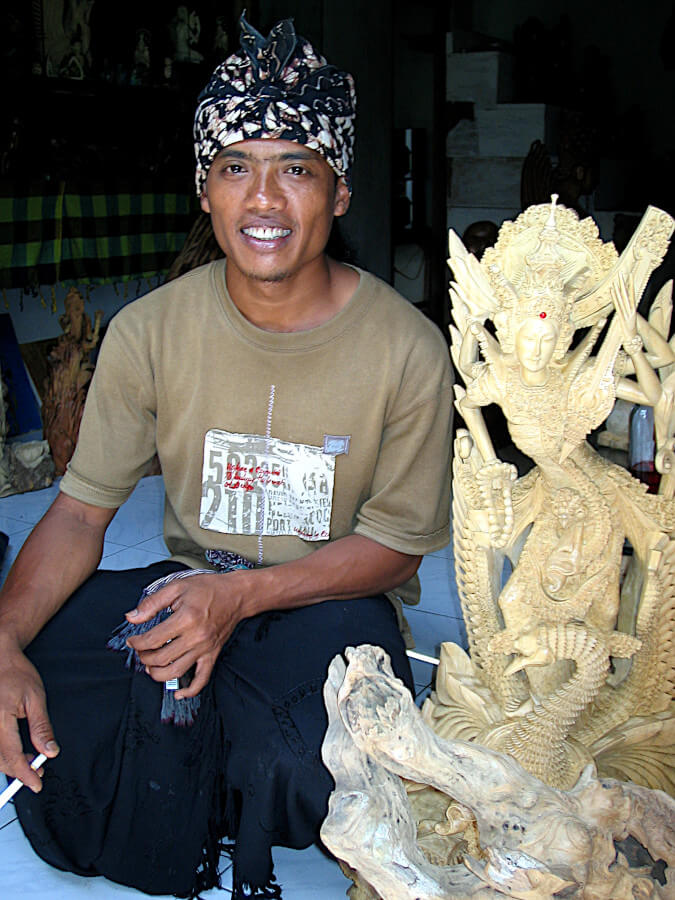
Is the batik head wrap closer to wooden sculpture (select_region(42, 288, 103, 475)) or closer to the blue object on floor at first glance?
wooden sculpture (select_region(42, 288, 103, 475))

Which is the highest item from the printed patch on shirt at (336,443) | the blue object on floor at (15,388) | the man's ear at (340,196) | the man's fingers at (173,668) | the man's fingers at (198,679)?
the man's ear at (340,196)

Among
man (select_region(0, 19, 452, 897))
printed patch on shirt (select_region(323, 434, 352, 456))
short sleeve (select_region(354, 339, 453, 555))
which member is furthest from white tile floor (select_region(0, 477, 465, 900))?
printed patch on shirt (select_region(323, 434, 352, 456))

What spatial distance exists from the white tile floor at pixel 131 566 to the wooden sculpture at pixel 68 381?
0.21m

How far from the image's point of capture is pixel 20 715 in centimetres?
147

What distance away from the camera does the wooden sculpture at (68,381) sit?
12.7 ft

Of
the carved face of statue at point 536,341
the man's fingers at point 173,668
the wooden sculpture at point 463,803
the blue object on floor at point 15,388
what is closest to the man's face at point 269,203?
the carved face of statue at point 536,341

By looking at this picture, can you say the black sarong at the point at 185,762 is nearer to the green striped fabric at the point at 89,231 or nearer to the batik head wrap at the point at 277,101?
the batik head wrap at the point at 277,101

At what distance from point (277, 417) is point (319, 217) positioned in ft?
1.14

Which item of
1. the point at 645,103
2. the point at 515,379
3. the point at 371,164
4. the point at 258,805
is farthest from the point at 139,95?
the point at 645,103

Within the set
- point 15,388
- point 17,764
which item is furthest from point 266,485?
point 15,388

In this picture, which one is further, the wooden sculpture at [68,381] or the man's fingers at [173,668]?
the wooden sculpture at [68,381]

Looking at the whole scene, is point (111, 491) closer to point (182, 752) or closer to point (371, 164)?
point (182, 752)

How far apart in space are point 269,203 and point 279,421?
371 millimetres

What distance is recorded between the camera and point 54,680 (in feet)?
5.12
